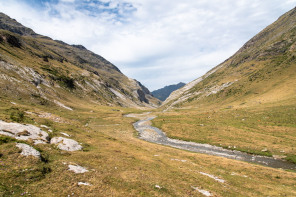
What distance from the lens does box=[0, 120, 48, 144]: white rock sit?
2339 centimetres

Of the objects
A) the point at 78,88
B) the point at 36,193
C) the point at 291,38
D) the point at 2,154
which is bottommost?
the point at 36,193

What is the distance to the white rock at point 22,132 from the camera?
23.4 m

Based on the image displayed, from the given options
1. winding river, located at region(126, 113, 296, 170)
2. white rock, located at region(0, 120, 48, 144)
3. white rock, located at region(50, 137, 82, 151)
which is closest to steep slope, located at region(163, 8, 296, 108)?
winding river, located at region(126, 113, 296, 170)

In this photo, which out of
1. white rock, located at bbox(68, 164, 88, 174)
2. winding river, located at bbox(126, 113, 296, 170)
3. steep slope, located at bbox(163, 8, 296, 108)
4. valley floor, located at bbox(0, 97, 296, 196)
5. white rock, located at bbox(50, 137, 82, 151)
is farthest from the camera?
steep slope, located at bbox(163, 8, 296, 108)

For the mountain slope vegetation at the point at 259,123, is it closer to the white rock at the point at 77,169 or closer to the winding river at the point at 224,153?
the winding river at the point at 224,153

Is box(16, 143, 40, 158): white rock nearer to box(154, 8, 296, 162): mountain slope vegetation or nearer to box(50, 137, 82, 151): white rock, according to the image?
box(50, 137, 82, 151): white rock

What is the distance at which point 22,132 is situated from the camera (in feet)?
82.0

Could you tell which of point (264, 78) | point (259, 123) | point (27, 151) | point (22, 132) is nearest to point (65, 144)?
point (22, 132)

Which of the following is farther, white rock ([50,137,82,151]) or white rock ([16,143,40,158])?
white rock ([50,137,82,151])

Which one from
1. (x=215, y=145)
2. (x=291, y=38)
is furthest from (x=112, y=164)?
(x=291, y=38)

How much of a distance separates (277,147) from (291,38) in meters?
180

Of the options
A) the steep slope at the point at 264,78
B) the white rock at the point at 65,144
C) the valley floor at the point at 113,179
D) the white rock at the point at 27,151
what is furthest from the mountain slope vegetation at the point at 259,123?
the white rock at the point at 27,151

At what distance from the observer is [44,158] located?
19984 mm

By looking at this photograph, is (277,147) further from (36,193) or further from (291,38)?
(291,38)
